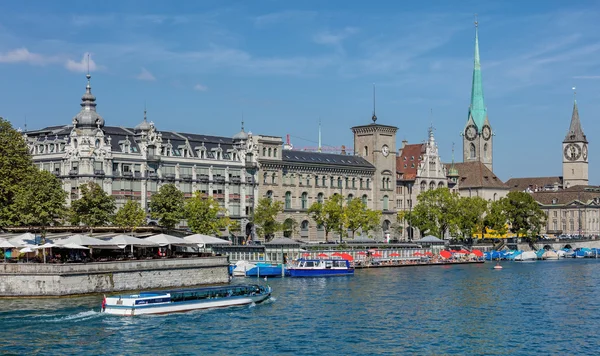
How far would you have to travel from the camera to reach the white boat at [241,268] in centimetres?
12019

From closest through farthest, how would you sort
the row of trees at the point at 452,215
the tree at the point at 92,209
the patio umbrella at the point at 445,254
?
the tree at the point at 92,209
the patio umbrella at the point at 445,254
the row of trees at the point at 452,215

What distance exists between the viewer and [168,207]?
4670 inches

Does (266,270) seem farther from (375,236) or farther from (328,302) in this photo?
(375,236)

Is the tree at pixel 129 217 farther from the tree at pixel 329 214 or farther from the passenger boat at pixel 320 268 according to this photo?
the tree at pixel 329 214

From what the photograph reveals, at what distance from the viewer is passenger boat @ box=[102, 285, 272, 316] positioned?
7725cm

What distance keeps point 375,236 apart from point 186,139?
4399 cm

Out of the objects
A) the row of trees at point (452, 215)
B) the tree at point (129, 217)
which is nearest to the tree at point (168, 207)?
the tree at point (129, 217)

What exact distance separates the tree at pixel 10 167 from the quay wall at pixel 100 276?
61.0 feet

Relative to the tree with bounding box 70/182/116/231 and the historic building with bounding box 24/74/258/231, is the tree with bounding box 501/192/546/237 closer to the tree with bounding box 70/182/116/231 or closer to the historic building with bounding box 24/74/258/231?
the historic building with bounding box 24/74/258/231

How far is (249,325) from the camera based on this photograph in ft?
245

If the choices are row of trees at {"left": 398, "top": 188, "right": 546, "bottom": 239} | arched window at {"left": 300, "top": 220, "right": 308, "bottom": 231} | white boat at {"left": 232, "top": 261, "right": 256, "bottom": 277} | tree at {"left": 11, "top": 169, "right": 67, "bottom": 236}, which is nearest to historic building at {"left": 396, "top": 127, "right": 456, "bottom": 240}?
row of trees at {"left": 398, "top": 188, "right": 546, "bottom": 239}

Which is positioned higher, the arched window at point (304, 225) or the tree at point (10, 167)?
the tree at point (10, 167)

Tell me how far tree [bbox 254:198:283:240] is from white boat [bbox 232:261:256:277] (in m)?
29.7

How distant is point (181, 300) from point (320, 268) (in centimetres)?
4039
